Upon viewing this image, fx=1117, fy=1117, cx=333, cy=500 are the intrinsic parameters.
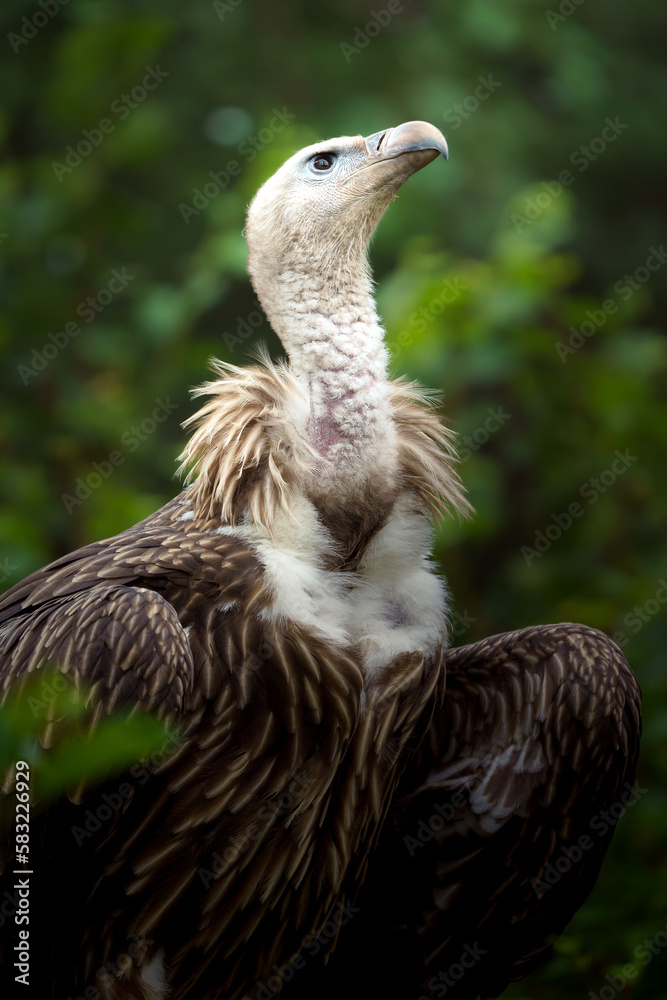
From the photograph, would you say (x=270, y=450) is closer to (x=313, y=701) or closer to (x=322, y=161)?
(x=313, y=701)

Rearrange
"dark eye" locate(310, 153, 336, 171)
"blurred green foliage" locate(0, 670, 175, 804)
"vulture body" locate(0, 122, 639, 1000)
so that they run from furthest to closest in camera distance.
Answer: "dark eye" locate(310, 153, 336, 171), "vulture body" locate(0, 122, 639, 1000), "blurred green foliage" locate(0, 670, 175, 804)

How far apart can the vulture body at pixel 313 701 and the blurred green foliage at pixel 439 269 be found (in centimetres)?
52

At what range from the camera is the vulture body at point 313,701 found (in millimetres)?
2658

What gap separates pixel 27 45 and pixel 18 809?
537 centimetres

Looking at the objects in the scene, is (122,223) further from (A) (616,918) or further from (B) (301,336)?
(A) (616,918)

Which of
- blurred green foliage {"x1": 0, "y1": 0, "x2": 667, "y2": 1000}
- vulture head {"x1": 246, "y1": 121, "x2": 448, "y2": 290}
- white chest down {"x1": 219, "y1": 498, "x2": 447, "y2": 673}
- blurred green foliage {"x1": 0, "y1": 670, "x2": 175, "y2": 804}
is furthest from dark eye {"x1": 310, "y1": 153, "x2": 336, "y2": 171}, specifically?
blurred green foliage {"x1": 0, "y1": 670, "x2": 175, "y2": 804}

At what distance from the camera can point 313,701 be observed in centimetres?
275

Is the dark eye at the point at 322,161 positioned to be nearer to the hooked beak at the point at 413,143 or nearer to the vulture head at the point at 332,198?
the vulture head at the point at 332,198

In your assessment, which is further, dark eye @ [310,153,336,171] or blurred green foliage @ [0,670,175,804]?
dark eye @ [310,153,336,171]

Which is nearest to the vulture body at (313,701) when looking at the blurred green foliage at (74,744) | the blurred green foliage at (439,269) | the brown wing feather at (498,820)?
the brown wing feather at (498,820)

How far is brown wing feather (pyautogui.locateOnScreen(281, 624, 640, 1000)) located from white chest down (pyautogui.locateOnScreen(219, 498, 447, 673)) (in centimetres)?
40

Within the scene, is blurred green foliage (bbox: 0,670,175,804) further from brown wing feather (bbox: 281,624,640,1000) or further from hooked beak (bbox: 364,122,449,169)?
brown wing feather (bbox: 281,624,640,1000)

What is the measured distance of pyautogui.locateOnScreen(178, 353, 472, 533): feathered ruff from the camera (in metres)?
2.76

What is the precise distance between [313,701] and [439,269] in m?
2.90
